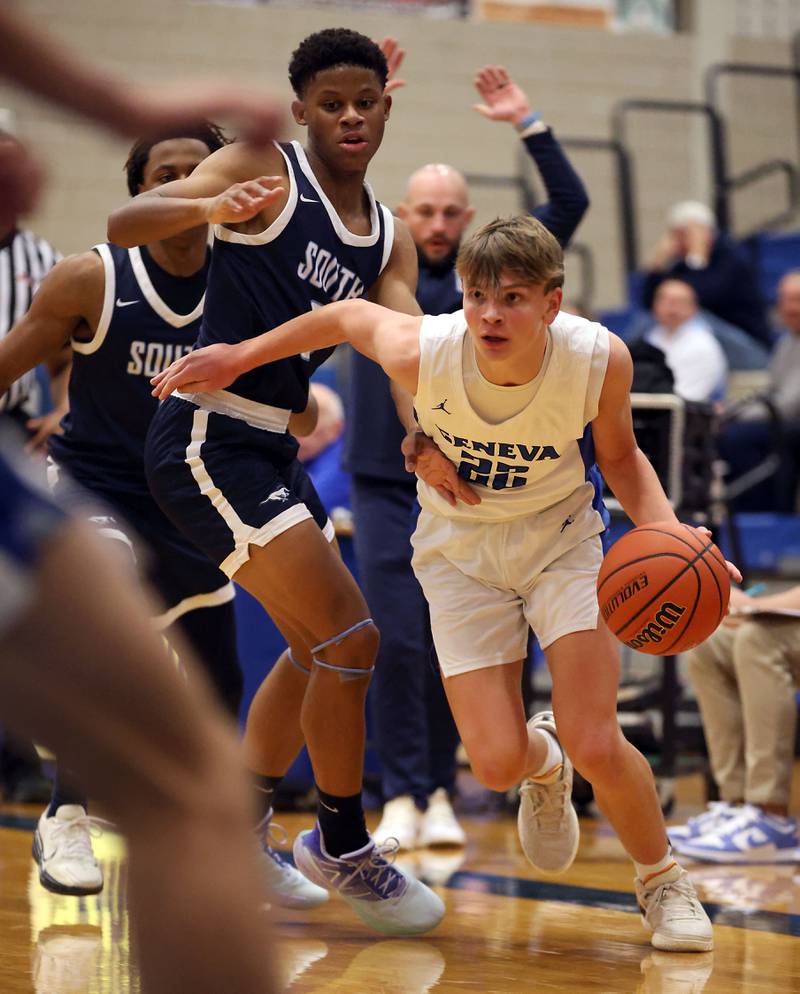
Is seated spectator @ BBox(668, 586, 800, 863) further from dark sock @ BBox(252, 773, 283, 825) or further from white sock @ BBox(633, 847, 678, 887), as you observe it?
dark sock @ BBox(252, 773, 283, 825)

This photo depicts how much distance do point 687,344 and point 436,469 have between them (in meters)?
5.65

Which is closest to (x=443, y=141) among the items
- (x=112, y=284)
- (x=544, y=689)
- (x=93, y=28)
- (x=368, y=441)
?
(x=93, y=28)

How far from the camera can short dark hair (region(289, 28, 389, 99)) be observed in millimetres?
3549

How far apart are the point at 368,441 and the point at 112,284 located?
1.54 meters

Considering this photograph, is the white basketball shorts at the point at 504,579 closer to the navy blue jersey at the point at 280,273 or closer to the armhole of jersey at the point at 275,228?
the navy blue jersey at the point at 280,273

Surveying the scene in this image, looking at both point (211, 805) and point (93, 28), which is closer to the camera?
point (211, 805)

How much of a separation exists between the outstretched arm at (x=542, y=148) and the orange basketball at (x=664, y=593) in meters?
1.97

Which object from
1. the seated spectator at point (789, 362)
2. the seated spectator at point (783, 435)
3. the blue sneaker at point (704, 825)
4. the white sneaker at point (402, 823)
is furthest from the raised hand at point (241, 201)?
the seated spectator at point (789, 362)

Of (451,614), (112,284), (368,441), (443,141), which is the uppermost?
(443,141)

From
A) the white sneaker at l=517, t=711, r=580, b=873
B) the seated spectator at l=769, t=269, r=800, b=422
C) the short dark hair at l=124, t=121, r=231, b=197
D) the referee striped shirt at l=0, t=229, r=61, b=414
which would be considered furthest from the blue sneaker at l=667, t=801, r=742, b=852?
the seated spectator at l=769, t=269, r=800, b=422

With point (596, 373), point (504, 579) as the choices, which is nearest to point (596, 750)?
point (504, 579)

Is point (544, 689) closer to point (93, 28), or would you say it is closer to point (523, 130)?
point (523, 130)

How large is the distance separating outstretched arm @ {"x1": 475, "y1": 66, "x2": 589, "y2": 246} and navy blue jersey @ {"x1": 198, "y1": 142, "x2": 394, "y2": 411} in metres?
1.44

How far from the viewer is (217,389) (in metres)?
3.44
